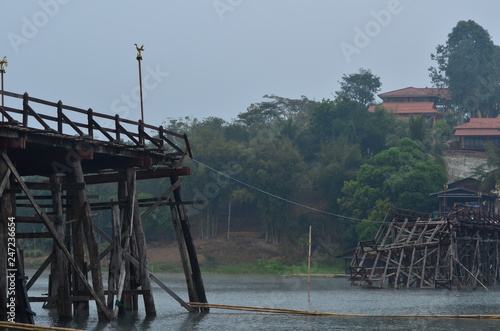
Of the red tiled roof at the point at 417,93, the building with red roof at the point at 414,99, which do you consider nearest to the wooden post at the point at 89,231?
the building with red roof at the point at 414,99

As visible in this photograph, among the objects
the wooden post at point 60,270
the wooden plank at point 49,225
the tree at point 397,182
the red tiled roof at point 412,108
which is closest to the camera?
the wooden plank at point 49,225

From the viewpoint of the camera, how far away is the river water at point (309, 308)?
1284 inches

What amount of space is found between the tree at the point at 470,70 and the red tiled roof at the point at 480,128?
47.8 feet

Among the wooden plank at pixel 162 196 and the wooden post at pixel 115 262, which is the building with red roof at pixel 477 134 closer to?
the wooden plank at pixel 162 196

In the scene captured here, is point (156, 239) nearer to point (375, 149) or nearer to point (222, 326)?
point (375, 149)

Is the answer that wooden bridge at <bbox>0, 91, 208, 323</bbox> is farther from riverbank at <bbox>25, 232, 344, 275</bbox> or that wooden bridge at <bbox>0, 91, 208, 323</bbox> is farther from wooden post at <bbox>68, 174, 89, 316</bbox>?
riverbank at <bbox>25, 232, 344, 275</bbox>

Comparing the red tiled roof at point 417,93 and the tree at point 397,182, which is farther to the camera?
the red tiled roof at point 417,93

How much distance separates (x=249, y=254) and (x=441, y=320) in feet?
203

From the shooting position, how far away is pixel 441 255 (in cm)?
6562

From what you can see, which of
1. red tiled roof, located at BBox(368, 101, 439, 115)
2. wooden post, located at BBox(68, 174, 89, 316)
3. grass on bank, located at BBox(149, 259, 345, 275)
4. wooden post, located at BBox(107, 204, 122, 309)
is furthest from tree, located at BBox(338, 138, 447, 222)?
wooden post, located at BBox(107, 204, 122, 309)

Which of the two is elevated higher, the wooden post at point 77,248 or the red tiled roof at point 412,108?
the red tiled roof at point 412,108

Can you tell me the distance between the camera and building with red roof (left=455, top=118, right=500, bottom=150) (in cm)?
12056

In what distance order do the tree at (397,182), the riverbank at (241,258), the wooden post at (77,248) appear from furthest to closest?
the riverbank at (241,258) < the tree at (397,182) < the wooden post at (77,248)

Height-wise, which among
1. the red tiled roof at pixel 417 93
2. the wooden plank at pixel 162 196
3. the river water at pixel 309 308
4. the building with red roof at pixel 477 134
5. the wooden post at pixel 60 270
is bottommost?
the river water at pixel 309 308
